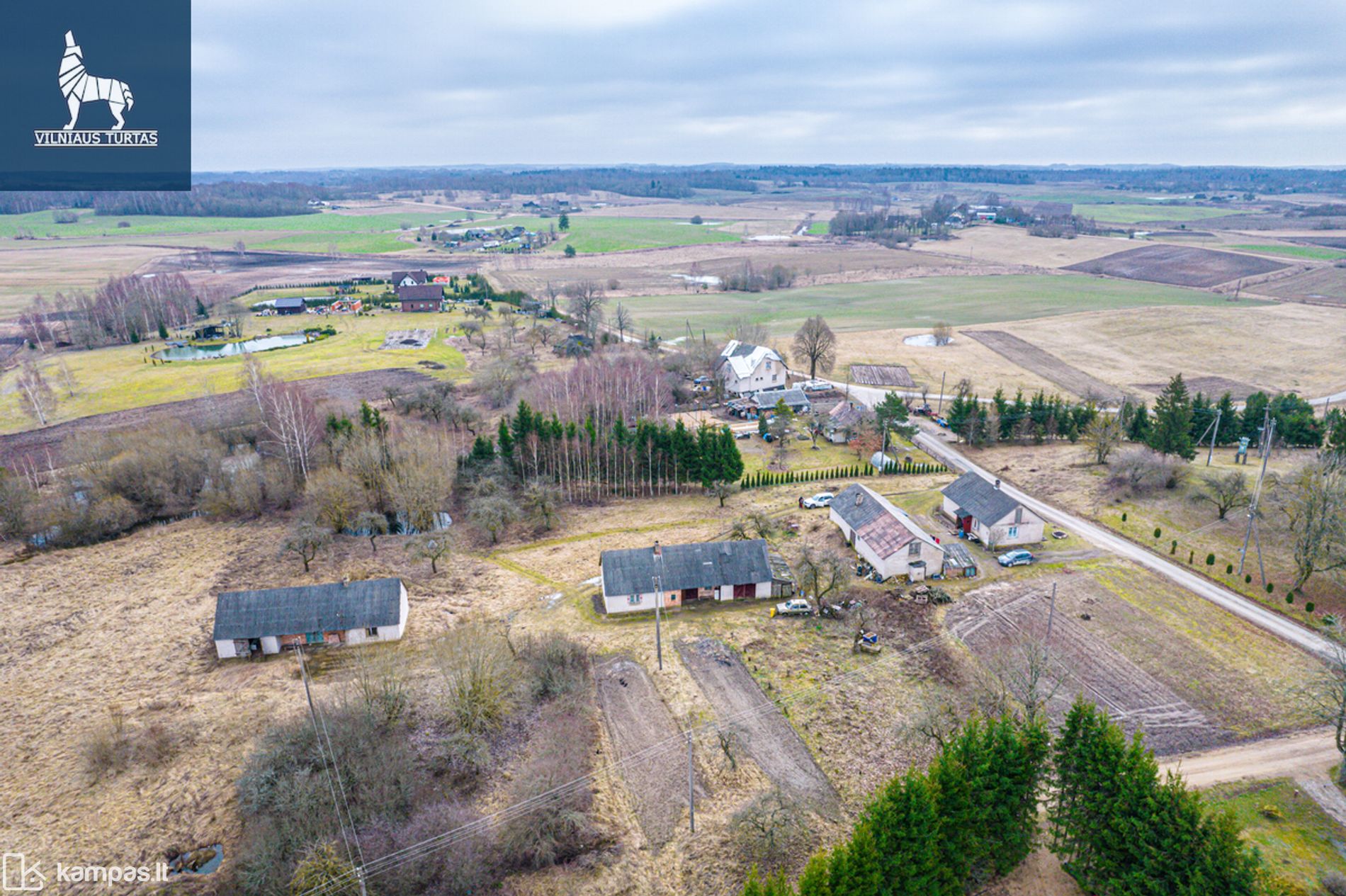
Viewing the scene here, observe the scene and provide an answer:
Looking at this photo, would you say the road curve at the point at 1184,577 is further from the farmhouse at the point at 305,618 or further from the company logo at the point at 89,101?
the company logo at the point at 89,101

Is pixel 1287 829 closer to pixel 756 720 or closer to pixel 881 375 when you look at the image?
pixel 756 720

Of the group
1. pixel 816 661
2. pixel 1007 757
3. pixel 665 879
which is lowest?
pixel 665 879

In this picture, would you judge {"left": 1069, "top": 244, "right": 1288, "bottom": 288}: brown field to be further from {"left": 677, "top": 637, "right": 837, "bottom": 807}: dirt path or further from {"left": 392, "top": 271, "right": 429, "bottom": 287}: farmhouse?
{"left": 677, "top": 637, "right": 837, "bottom": 807}: dirt path

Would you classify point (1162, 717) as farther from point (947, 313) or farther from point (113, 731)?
point (947, 313)

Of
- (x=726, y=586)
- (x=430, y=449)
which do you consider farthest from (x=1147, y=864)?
(x=430, y=449)

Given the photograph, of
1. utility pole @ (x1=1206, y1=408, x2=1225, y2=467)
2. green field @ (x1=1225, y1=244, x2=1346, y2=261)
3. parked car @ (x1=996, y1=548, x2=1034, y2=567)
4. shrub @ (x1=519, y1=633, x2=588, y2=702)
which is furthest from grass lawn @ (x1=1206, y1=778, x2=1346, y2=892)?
green field @ (x1=1225, y1=244, x2=1346, y2=261)

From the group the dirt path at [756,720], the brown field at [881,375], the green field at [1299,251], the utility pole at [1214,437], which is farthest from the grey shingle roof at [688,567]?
the green field at [1299,251]
